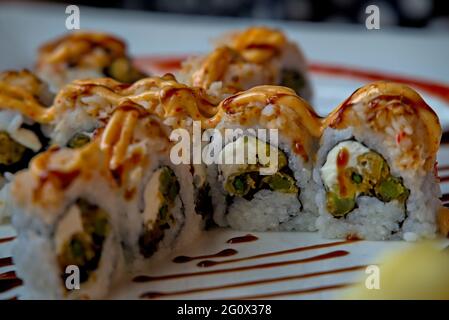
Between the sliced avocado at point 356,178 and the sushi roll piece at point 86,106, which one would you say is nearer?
the sliced avocado at point 356,178

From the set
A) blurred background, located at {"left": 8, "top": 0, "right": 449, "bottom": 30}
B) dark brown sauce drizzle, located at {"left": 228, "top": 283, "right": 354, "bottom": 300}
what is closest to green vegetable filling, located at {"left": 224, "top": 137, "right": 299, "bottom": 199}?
dark brown sauce drizzle, located at {"left": 228, "top": 283, "right": 354, "bottom": 300}

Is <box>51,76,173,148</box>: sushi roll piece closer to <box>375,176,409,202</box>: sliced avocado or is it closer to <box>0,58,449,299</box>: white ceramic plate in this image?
<box>0,58,449,299</box>: white ceramic plate

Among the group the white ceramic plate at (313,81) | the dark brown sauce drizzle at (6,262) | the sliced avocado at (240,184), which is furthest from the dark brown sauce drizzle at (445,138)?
the dark brown sauce drizzle at (6,262)

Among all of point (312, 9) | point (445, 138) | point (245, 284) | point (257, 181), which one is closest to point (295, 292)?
point (245, 284)

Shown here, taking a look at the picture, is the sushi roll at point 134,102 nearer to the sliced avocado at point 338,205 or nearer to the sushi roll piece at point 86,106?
the sushi roll piece at point 86,106

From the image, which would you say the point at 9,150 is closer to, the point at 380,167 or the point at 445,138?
the point at 380,167

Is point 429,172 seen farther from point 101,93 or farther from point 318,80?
point 318,80
